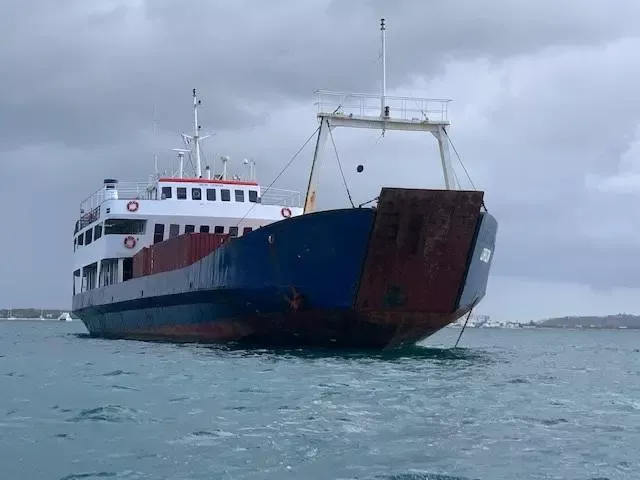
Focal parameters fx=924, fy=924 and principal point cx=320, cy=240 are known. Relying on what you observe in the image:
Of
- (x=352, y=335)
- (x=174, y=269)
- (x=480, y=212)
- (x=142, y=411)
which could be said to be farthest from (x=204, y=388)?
(x=174, y=269)

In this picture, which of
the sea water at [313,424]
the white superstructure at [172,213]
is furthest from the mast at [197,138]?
the sea water at [313,424]

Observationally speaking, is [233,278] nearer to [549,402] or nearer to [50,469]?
[549,402]

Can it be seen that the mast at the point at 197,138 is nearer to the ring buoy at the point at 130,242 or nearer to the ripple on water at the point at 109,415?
the ring buoy at the point at 130,242

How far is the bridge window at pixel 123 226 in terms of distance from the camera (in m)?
31.0

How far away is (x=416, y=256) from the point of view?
19.1m

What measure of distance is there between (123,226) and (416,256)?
1531 centimetres

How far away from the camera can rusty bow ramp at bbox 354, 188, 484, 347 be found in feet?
61.0

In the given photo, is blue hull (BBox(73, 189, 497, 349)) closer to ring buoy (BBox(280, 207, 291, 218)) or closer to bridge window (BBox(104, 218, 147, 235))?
ring buoy (BBox(280, 207, 291, 218))

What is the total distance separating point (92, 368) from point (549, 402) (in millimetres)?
8818

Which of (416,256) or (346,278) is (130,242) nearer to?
(346,278)

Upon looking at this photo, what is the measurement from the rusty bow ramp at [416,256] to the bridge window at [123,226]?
1330 centimetres

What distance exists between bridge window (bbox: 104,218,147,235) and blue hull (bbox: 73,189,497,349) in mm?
9164

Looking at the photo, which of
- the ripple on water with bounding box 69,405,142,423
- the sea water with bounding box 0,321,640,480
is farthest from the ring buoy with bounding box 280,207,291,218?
the ripple on water with bounding box 69,405,142,423

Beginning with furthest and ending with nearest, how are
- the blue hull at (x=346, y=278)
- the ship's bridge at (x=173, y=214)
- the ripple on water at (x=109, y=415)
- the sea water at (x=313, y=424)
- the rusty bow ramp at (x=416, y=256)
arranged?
1. the ship's bridge at (x=173, y=214)
2. the blue hull at (x=346, y=278)
3. the rusty bow ramp at (x=416, y=256)
4. the ripple on water at (x=109, y=415)
5. the sea water at (x=313, y=424)
